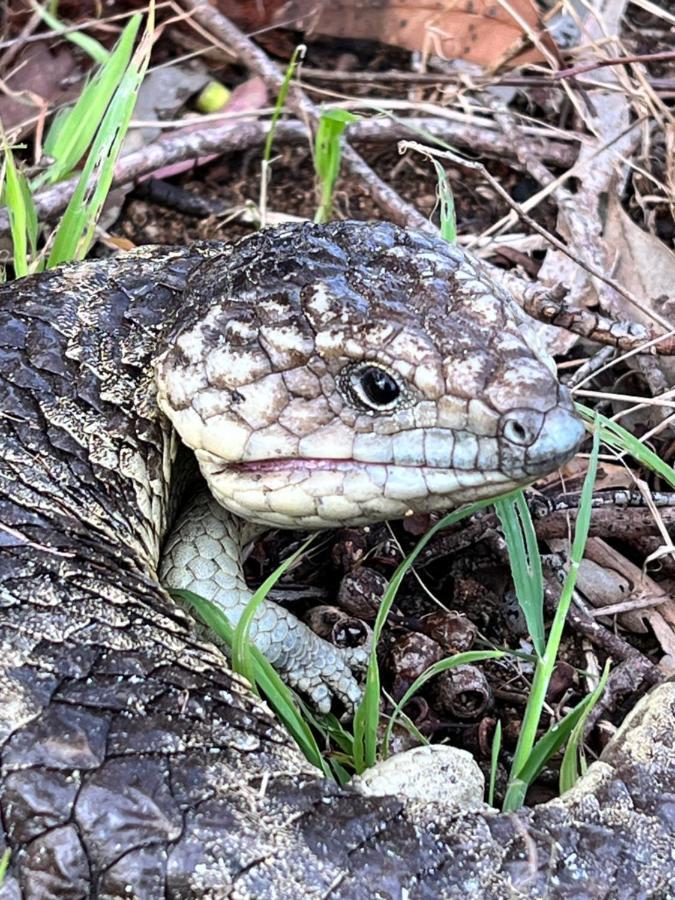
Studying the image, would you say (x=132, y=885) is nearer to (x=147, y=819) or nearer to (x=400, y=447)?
(x=147, y=819)

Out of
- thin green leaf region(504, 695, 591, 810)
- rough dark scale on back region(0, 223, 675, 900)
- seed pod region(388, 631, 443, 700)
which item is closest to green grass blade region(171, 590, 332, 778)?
rough dark scale on back region(0, 223, 675, 900)

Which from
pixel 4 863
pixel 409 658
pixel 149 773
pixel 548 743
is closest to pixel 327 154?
pixel 409 658

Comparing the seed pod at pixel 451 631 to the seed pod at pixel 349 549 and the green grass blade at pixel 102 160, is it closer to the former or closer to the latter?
the seed pod at pixel 349 549

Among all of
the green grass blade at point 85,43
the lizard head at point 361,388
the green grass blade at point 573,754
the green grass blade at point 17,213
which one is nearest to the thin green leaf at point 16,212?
the green grass blade at point 17,213

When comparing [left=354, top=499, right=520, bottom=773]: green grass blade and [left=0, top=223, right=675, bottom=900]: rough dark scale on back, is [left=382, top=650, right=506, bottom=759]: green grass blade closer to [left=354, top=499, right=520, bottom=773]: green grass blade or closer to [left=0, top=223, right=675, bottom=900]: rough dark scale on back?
[left=354, top=499, right=520, bottom=773]: green grass blade

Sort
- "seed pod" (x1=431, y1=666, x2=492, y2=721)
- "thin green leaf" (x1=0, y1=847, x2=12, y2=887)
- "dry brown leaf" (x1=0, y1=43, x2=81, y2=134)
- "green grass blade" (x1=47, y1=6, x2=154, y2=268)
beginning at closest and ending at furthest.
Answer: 1. "thin green leaf" (x1=0, y1=847, x2=12, y2=887)
2. "seed pod" (x1=431, y1=666, x2=492, y2=721)
3. "green grass blade" (x1=47, y1=6, x2=154, y2=268)
4. "dry brown leaf" (x1=0, y1=43, x2=81, y2=134)

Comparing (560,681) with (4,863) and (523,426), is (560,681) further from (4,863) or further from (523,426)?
(4,863)

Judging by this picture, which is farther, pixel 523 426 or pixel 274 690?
pixel 274 690

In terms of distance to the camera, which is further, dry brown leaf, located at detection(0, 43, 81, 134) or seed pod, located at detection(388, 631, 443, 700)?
dry brown leaf, located at detection(0, 43, 81, 134)
